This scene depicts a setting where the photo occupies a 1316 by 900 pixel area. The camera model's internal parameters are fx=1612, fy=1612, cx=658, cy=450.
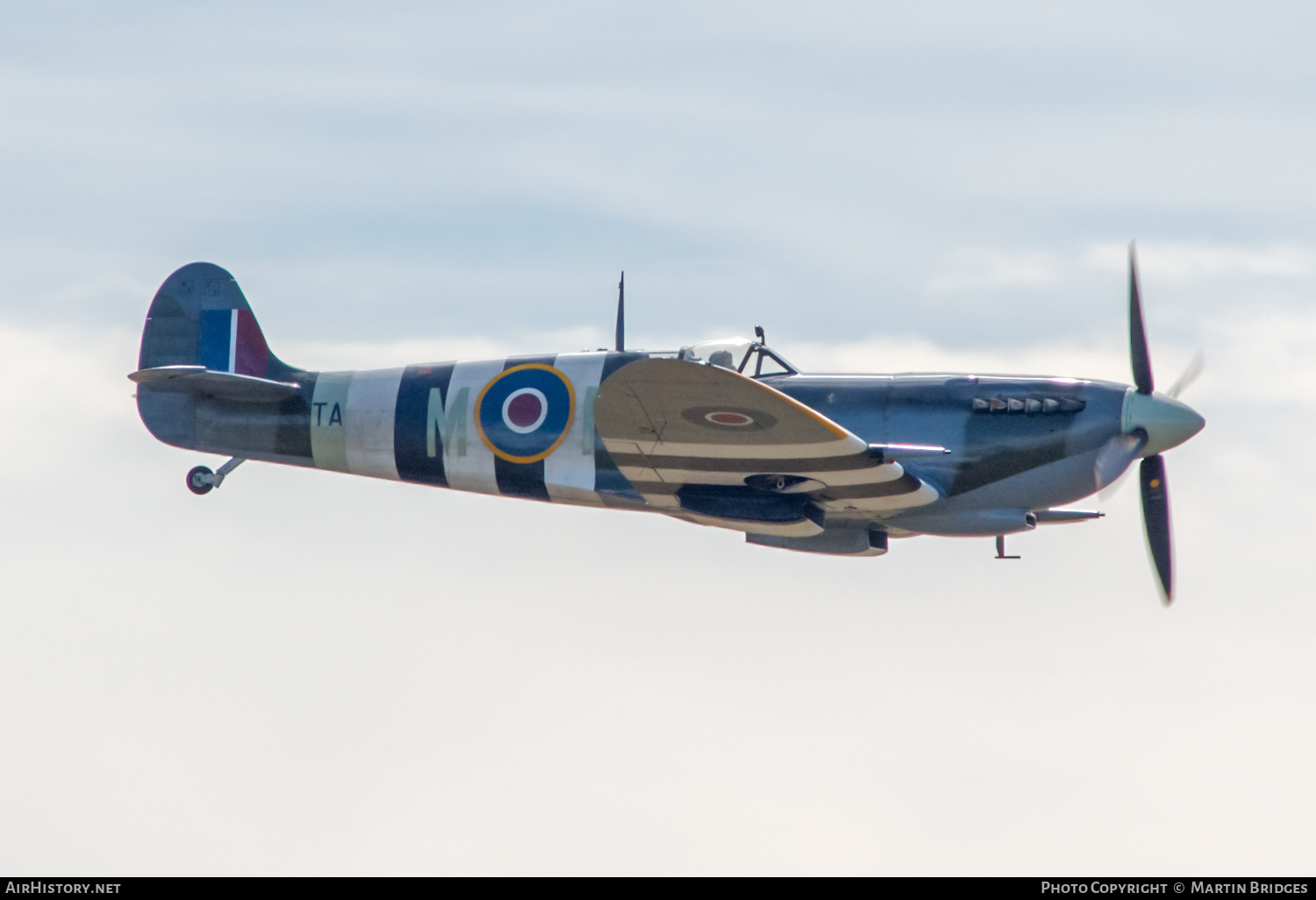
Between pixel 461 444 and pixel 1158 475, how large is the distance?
5.86 m

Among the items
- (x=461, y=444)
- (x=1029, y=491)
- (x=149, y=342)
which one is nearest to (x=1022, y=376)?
(x=1029, y=491)

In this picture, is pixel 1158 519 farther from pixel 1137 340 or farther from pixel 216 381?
pixel 216 381

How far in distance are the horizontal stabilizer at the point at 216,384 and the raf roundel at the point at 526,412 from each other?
2.05 m

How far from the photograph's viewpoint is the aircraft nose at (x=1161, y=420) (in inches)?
507

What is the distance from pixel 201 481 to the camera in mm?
14984

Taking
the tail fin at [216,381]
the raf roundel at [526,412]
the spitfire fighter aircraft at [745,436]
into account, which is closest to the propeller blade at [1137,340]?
the spitfire fighter aircraft at [745,436]

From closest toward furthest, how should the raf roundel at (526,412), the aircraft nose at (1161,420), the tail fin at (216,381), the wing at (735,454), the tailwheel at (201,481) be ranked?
the wing at (735,454) → the aircraft nose at (1161,420) → the raf roundel at (526,412) → the tail fin at (216,381) → the tailwheel at (201,481)

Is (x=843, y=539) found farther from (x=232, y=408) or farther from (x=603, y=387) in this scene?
(x=232, y=408)

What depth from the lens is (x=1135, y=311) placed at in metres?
13.2

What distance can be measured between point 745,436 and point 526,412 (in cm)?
248

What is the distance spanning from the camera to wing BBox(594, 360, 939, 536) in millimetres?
11438

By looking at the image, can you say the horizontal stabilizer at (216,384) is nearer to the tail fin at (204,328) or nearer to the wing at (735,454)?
the tail fin at (204,328)

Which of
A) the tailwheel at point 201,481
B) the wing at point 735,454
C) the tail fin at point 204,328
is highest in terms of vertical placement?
the tail fin at point 204,328

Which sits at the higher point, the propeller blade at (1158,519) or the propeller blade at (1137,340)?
the propeller blade at (1137,340)
